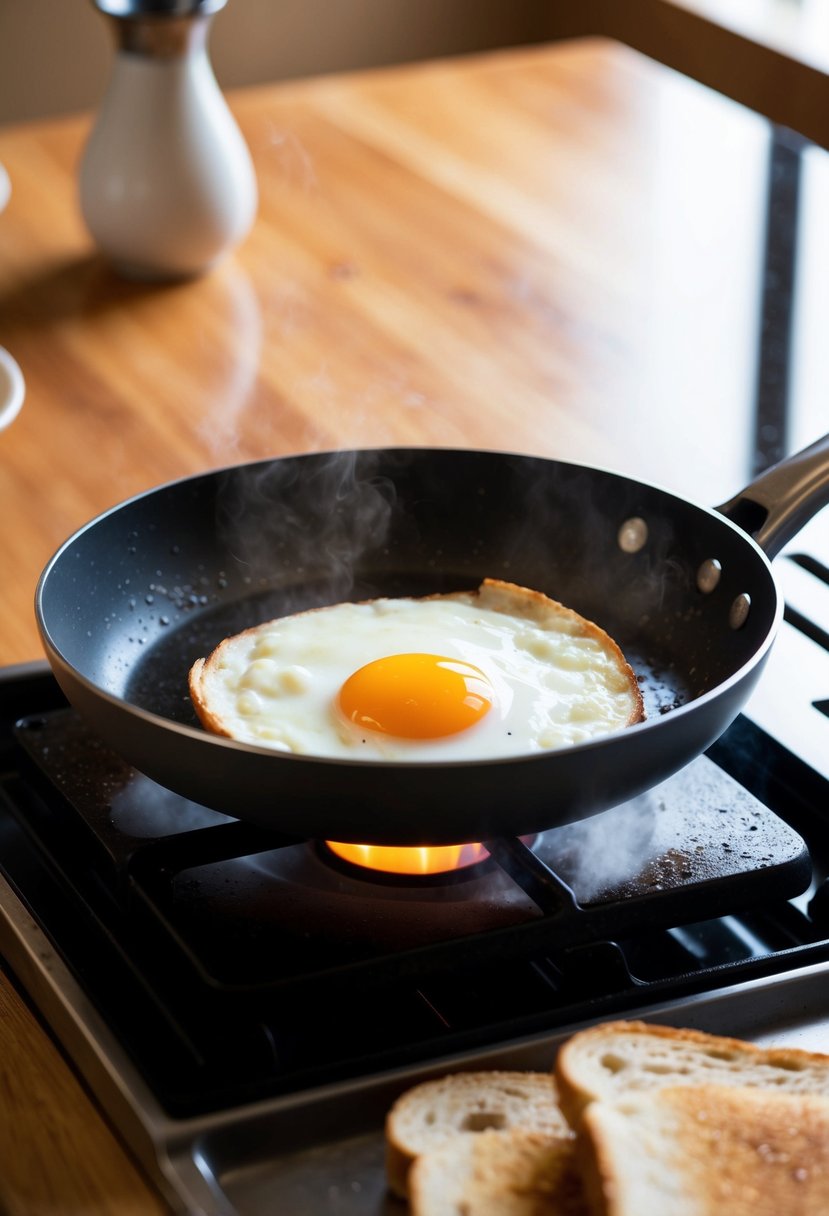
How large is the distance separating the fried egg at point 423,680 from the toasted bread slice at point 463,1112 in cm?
24

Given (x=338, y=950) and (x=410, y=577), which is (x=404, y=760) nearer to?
(x=338, y=950)

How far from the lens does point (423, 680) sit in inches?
42.6

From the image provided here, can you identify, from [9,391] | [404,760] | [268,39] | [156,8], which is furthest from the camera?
[268,39]

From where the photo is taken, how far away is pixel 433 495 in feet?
4.37

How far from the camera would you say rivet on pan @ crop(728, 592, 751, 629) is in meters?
1.13

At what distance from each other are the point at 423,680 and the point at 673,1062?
0.35 meters

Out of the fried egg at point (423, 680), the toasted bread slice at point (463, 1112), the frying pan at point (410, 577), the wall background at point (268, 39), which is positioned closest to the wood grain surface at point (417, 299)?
the frying pan at point (410, 577)

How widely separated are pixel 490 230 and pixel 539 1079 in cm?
158

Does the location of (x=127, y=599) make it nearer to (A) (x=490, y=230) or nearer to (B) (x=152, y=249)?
(B) (x=152, y=249)

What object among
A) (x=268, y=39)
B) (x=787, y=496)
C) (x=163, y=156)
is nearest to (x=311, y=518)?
(x=787, y=496)

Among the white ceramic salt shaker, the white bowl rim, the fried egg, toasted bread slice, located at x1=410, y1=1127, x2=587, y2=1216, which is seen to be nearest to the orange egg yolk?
the fried egg

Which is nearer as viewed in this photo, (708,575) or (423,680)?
(423,680)

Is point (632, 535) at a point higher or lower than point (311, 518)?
higher

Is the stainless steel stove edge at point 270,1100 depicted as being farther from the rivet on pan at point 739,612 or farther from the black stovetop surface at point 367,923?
the rivet on pan at point 739,612
